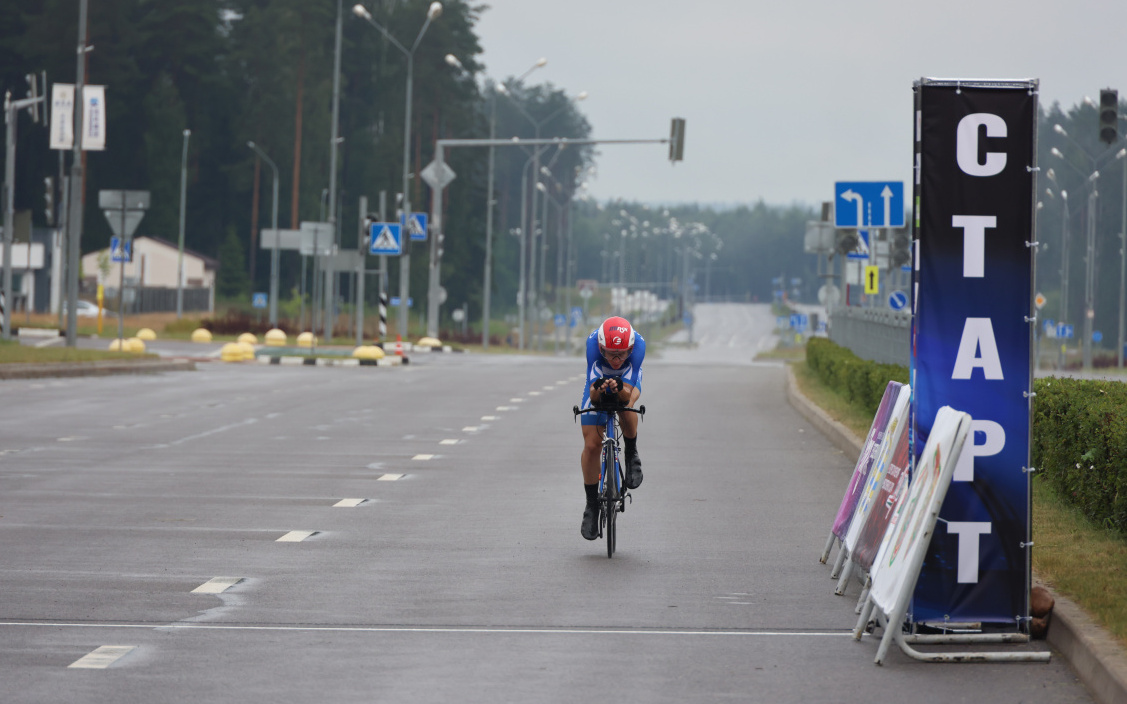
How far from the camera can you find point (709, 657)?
25.3 feet

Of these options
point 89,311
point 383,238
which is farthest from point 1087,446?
point 89,311

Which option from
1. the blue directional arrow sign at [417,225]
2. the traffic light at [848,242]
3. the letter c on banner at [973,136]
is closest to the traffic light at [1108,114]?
the traffic light at [848,242]

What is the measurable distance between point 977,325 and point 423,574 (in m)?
3.62

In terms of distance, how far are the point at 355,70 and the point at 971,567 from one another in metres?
115

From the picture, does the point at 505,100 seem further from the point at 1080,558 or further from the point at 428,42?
the point at 1080,558

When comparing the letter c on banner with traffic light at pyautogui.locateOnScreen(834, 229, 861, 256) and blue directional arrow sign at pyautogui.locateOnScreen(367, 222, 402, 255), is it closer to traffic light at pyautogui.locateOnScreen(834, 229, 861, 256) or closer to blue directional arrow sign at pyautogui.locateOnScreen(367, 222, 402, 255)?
traffic light at pyautogui.locateOnScreen(834, 229, 861, 256)

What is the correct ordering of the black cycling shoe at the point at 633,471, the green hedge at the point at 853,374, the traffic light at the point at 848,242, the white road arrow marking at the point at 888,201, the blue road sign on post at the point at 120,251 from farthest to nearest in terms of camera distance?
the blue road sign on post at the point at 120,251 → the traffic light at the point at 848,242 → the white road arrow marking at the point at 888,201 → the green hedge at the point at 853,374 → the black cycling shoe at the point at 633,471

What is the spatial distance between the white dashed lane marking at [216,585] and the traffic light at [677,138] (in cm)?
3817

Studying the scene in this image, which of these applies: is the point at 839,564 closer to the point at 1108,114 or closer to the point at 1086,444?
the point at 1086,444

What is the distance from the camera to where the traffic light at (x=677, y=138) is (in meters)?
47.1

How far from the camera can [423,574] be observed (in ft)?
32.9

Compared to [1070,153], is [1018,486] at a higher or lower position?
lower

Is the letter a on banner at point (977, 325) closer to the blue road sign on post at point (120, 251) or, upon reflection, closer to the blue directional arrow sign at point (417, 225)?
the blue road sign on post at point (120, 251)

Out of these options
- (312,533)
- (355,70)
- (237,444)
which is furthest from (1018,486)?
(355,70)
